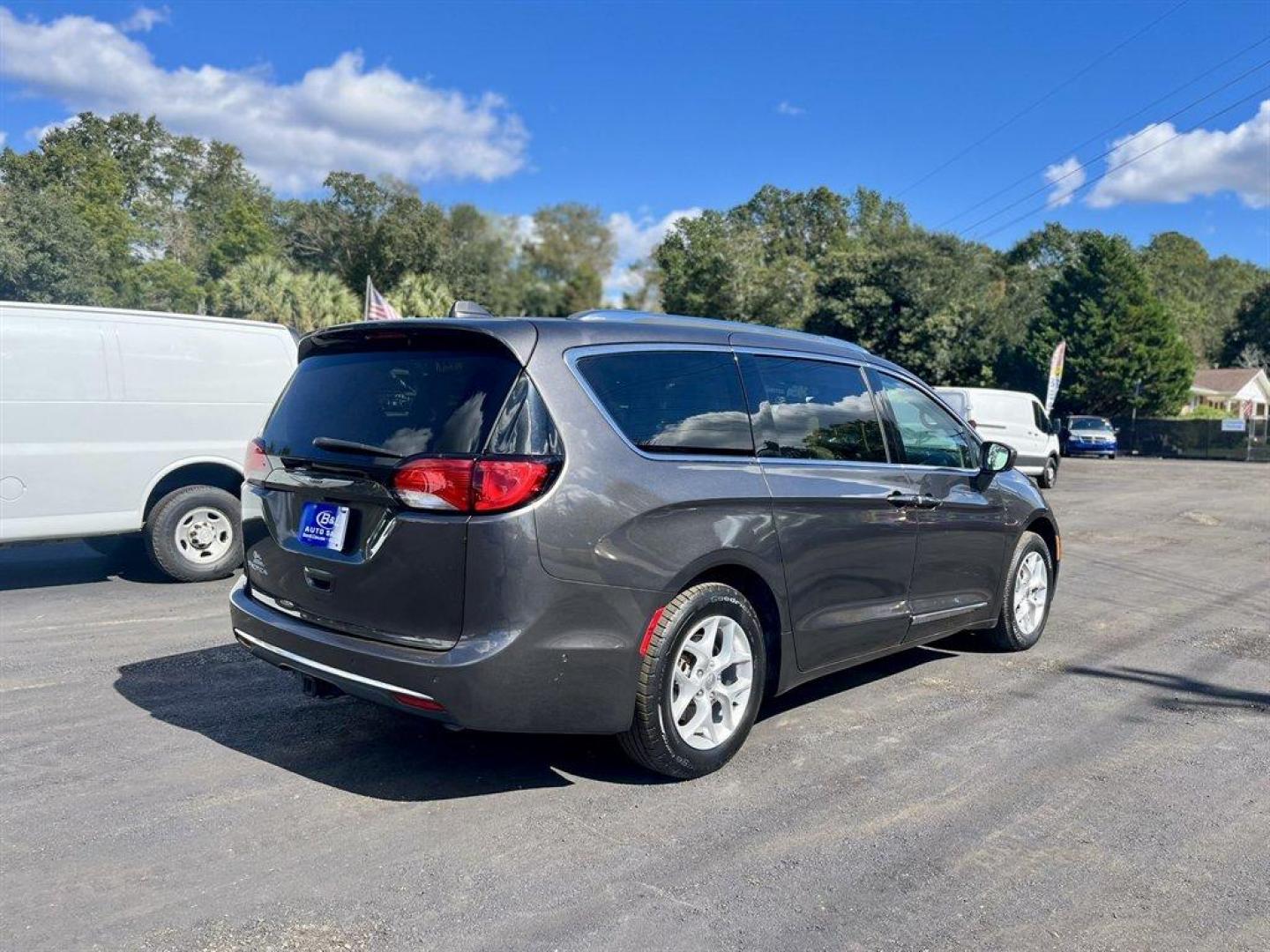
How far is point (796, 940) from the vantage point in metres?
2.83

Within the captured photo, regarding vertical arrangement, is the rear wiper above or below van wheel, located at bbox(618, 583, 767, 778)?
above

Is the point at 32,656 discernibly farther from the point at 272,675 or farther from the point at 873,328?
the point at 873,328

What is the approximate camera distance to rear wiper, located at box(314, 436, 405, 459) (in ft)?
11.7

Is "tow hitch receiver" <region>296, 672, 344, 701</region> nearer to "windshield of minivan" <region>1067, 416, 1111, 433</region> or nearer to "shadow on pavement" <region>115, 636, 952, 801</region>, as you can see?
"shadow on pavement" <region>115, 636, 952, 801</region>

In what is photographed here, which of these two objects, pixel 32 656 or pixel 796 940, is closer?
pixel 796 940

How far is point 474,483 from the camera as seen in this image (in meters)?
3.35

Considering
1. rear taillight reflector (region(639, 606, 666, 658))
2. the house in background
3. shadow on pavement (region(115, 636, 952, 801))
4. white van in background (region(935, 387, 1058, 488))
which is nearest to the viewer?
rear taillight reflector (region(639, 606, 666, 658))

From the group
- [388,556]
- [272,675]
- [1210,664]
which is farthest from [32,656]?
[1210,664]

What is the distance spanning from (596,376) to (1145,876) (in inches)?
102

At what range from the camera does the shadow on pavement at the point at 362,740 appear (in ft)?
13.0

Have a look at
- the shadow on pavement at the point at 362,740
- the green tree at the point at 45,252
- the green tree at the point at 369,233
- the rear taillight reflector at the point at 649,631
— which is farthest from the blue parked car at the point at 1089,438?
the rear taillight reflector at the point at 649,631

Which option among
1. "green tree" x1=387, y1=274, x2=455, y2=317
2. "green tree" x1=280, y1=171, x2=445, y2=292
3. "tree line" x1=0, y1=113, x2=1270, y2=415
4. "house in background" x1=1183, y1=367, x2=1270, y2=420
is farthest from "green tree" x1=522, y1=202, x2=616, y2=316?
"house in background" x1=1183, y1=367, x2=1270, y2=420

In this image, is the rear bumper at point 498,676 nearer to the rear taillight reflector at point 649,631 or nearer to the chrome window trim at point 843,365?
the rear taillight reflector at point 649,631

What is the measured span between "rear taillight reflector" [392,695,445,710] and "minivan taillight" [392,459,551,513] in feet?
2.19
